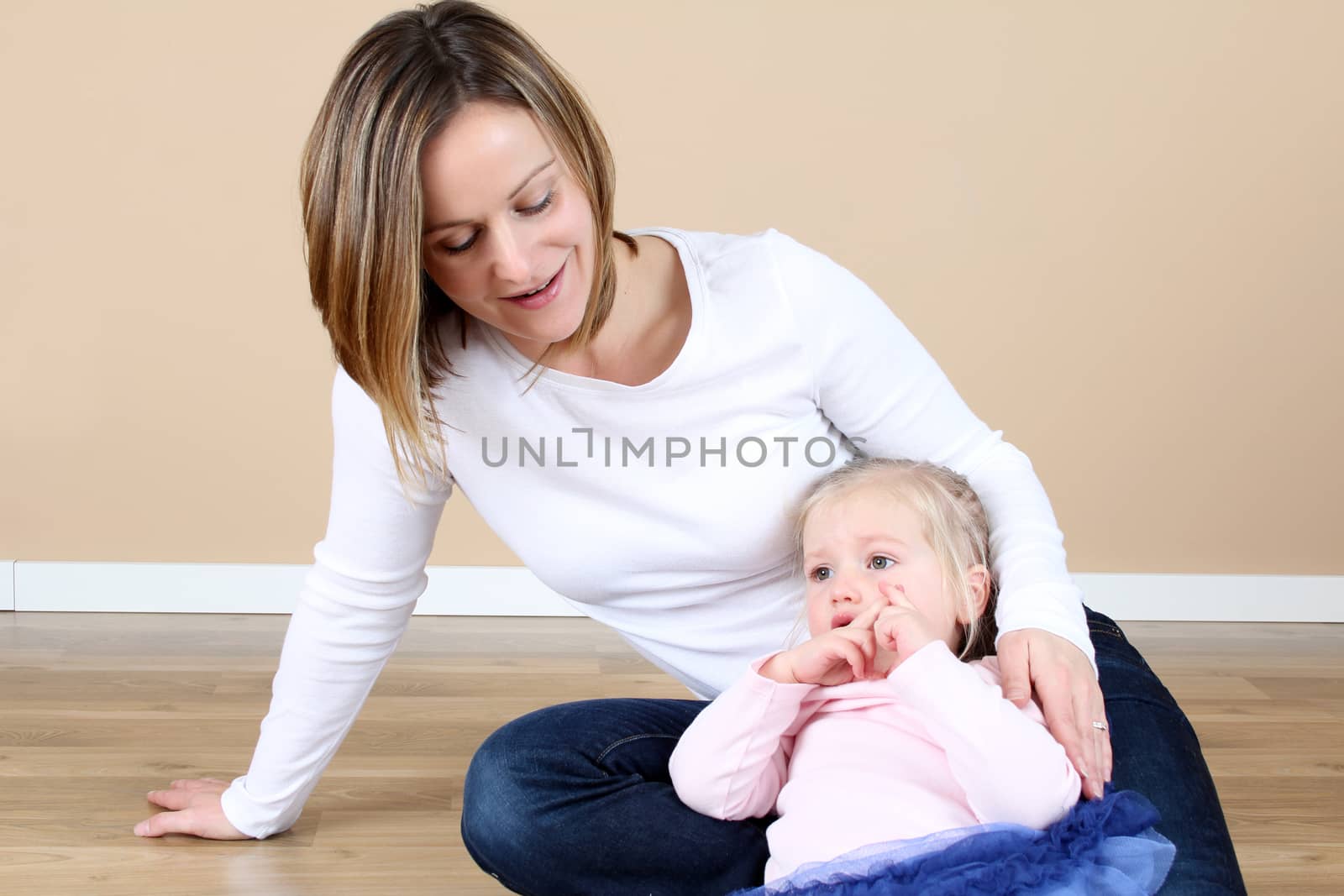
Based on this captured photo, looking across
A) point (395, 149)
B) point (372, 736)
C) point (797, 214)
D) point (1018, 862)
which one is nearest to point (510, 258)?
point (395, 149)

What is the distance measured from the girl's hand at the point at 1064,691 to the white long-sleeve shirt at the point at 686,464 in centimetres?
14

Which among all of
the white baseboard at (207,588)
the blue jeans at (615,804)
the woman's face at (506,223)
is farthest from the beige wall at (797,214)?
the woman's face at (506,223)

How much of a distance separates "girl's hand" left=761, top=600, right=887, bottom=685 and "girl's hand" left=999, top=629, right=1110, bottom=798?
0.13 m

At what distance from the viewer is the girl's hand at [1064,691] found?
1.15 metres

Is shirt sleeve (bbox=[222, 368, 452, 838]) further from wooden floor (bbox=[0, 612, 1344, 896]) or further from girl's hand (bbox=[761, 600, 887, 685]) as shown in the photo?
girl's hand (bbox=[761, 600, 887, 685])

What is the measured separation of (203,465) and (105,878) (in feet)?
4.84

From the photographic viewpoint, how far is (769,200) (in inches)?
114

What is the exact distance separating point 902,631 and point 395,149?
626mm

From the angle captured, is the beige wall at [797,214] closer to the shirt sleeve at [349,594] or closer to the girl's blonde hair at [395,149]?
the shirt sleeve at [349,594]

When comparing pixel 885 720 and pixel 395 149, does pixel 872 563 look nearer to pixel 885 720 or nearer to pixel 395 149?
pixel 885 720

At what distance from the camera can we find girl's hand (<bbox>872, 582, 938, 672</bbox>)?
3.85 feet

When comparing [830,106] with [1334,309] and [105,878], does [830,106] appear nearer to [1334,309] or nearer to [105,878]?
[1334,309]

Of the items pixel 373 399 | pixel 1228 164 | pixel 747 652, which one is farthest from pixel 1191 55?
pixel 373 399

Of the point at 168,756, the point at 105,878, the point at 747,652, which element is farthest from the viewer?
the point at 168,756
